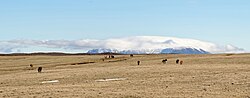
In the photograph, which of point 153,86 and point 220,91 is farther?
point 153,86

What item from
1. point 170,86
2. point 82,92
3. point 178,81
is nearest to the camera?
point 82,92

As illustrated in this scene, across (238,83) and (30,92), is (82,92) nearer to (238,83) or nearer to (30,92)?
(30,92)

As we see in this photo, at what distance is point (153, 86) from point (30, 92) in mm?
7679

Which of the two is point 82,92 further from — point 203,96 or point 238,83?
point 238,83

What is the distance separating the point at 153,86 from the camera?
31484 millimetres

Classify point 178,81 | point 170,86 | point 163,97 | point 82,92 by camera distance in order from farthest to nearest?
point 178,81 < point 170,86 < point 82,92 < point 163,97

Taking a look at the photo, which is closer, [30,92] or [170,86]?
[30,92]

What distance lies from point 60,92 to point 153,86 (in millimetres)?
6425

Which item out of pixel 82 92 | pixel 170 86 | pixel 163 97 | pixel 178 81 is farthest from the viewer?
pixel 178 81

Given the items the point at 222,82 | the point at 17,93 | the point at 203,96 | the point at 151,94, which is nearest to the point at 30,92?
the point at 17,93

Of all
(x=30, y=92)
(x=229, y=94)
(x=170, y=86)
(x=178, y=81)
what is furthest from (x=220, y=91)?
(x=30, y=92)

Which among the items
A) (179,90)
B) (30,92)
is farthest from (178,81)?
(30,92)

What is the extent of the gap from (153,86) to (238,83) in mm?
5344

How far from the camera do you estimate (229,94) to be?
26531 mm
